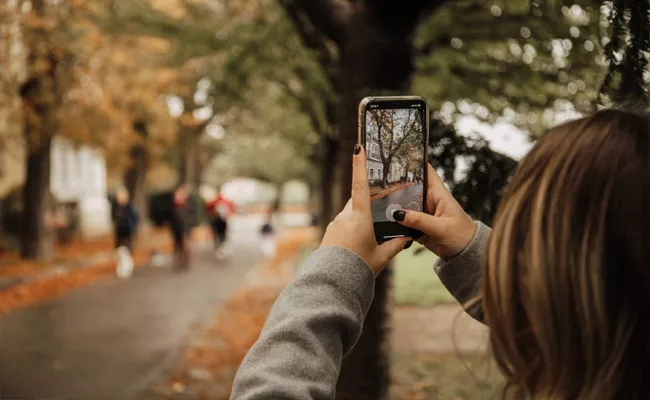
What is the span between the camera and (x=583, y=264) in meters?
0.98

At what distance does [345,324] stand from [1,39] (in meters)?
12.0

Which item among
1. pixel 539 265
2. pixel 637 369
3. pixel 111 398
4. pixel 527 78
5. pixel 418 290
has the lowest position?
pixel 418 290

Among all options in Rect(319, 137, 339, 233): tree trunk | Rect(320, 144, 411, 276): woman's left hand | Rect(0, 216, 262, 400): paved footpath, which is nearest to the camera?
Rect(320, 144, 411, 276): woman's left hand

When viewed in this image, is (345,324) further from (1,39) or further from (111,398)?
(1,39)

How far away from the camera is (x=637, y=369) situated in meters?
0.99

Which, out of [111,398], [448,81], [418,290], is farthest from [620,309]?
[418,290]

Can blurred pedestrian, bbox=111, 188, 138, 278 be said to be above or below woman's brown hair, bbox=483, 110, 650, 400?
below

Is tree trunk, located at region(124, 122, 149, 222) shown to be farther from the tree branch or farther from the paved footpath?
the tree branch

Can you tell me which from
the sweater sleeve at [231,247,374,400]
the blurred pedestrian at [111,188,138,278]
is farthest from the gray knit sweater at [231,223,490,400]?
the blurred pedestrian at [111,188,138,278]

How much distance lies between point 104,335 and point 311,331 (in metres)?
8.01

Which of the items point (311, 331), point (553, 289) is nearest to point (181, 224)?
point (311, 331)

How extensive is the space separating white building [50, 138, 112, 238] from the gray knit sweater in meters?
27.4

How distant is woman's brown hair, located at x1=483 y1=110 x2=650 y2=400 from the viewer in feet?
3.20

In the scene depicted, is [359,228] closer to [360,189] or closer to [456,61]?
[360,189]
